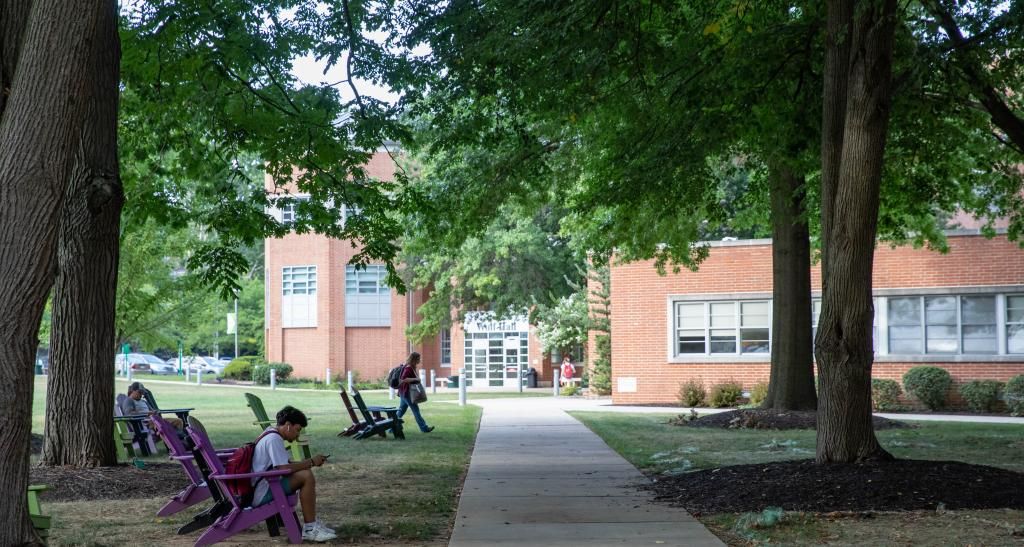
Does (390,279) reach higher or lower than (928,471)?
higher

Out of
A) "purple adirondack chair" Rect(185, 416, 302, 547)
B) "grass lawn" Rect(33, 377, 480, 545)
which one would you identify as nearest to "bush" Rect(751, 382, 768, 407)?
"grass lawn" Rect(33, 377, 480, 545)

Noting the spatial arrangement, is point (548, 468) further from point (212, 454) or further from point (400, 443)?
point (212, 454)

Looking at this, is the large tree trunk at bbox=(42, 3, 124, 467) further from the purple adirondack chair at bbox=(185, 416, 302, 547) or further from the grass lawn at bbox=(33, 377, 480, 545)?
the purple adirondack chair at bbox=(185, 416, 302, 547)

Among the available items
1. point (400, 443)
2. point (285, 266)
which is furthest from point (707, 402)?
point (285, 266)

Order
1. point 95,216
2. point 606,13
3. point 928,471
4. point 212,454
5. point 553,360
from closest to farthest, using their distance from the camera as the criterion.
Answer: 1. point 212,454
2. point 928,471
3. point 95,216
4. point 606,13
5. point 553,360

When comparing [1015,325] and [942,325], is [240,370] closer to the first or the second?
[942,325]

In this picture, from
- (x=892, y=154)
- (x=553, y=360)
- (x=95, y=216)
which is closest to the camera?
(x=95, y=216)

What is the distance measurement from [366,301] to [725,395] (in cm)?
2862

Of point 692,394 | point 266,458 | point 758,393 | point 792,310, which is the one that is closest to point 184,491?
point 266,458

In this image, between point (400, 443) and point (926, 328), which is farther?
point (926, 328)

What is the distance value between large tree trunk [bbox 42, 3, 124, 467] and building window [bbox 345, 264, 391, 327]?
4176cm

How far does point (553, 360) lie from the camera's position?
51.4 m

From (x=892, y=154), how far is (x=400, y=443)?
923 cm

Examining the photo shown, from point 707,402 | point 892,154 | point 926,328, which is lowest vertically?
point 707,402
